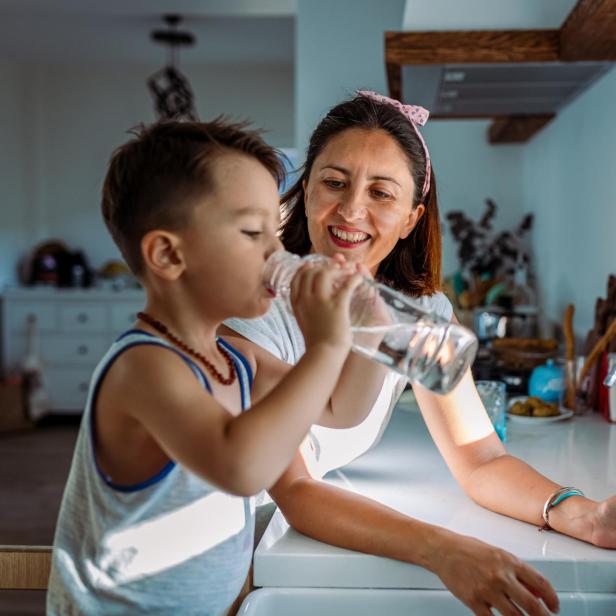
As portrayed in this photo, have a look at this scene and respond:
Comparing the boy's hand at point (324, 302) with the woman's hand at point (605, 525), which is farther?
the woman's hand at point (605, 525)

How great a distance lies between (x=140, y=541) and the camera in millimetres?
778

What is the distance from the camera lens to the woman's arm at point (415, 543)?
0.87m

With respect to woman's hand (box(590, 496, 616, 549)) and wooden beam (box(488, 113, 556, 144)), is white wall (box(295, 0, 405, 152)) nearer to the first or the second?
wooden beam (box(488, 113, 556, 144))

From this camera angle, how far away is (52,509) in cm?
356

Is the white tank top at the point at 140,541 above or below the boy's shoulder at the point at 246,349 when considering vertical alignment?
below

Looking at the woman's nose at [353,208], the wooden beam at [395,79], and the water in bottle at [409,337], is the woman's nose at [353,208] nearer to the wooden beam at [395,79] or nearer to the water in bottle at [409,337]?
the water in bottle at [409,337]

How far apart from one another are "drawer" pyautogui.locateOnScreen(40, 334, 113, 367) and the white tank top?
4.73m

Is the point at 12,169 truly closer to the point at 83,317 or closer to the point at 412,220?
the point at 83,317

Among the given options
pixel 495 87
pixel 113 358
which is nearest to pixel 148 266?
pixel 113 358

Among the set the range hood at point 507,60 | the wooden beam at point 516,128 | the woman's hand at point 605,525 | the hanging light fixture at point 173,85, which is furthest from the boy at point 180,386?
the hanging light fixture at point 173,85

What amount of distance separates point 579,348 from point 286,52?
3723mm

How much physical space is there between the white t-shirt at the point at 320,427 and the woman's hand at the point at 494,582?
14.4 inches

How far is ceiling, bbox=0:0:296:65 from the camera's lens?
14.2 ft

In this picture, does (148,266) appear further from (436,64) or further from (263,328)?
(436,64)
